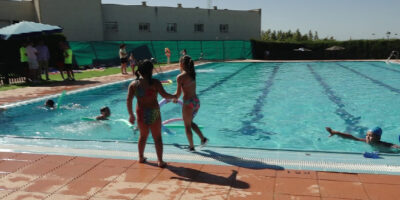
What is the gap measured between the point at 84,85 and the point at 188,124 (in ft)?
31.7

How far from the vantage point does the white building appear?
26125 mm

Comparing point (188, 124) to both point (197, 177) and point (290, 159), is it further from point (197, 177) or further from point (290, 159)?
point (290, 159)

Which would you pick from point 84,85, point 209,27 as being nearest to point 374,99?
point 84,85

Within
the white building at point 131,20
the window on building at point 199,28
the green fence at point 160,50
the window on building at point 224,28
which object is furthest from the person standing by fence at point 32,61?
the window on building at point 224,28

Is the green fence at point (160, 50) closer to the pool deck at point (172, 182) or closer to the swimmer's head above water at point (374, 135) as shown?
the pool deck at point (172, 182)

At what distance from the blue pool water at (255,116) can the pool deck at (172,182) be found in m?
1.95

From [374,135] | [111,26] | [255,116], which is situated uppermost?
[111,26]

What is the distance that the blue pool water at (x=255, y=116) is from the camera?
7.37 meters

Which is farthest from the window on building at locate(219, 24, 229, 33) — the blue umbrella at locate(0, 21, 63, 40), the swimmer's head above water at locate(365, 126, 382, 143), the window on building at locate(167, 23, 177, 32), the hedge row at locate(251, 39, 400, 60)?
the swimmer's head above water at locate(365, 126, 382, 143)

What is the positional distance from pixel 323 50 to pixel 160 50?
16.6 meters

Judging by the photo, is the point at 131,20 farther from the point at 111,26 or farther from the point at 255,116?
the point at 255,116

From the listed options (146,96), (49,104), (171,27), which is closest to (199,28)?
(171,27)

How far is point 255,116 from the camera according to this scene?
9367 mm

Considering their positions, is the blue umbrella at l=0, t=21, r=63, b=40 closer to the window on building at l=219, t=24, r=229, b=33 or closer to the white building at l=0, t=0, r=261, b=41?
the white building at l=0, t=0, r=261, b=41
